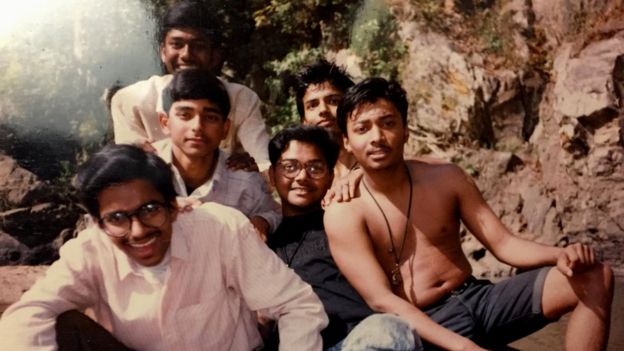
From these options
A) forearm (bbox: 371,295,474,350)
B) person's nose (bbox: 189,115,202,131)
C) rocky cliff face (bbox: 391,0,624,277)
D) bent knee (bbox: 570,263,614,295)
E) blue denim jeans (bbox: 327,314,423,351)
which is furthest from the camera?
rocky cliff face (bbox: 391,0,624,277)

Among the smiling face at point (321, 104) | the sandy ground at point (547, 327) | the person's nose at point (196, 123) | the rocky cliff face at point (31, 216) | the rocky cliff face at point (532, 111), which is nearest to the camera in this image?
the person's nose at point (196, 123)

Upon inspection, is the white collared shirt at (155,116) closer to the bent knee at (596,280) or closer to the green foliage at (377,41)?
the bent knee at (596,280)

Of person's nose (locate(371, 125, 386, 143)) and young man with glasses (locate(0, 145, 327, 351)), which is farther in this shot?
person's nose (locate(371, 125, 386, 143))

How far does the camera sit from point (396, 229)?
274 cm

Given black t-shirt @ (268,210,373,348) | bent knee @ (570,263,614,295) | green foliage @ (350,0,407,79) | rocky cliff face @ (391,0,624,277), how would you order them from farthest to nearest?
green foliage @ (350,0,407,79) → rocky cliff face @ (391,0,624,277) → black t-shirt @ (268,210,373,348) → bent knee @ (570,263,614,295)

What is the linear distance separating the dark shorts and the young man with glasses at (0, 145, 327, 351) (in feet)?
2.27

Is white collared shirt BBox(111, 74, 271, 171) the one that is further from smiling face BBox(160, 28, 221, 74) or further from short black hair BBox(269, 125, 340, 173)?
short black hair BBox(269, 125, 340, 173)

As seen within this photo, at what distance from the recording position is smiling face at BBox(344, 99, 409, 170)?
2654 mm

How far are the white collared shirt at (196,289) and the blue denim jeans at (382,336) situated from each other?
0.12m

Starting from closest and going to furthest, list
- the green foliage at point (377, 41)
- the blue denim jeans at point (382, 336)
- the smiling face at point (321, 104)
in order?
1. the blue denim jeans at point (382, 336)
2. the smiling face at point (321, 104)
3. the green foliage at point (377, 41)

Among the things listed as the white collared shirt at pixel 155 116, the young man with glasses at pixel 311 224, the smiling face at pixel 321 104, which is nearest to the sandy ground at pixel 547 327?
the young man with glasses at pixel 311 224

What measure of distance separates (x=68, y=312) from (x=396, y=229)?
1338 mm

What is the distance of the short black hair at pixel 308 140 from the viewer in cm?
297

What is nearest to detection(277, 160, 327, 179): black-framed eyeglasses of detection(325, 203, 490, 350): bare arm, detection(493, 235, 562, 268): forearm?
detection(325, 203, 490, 350): bare arm
